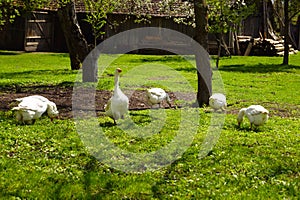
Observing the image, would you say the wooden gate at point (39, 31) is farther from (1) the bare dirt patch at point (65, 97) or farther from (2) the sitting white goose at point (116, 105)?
(2) the sitting white goose at point (116, 105)

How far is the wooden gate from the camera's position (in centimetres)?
3400

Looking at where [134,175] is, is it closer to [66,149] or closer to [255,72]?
[66,149]

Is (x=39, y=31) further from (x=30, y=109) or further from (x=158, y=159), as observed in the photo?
(x=158, y=159)

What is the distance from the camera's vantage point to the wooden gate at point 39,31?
34.0 metres

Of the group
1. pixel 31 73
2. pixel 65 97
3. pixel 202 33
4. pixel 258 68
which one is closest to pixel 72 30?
pixel 31 73

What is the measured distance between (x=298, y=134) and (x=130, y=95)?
617cm

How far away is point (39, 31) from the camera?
35000 millimetres

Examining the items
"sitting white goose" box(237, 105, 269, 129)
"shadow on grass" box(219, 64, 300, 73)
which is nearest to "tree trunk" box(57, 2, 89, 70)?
"shadow on grass" box(219, 64, 300, 73)

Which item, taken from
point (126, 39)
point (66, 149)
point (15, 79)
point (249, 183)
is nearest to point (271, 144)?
point (249, 183)

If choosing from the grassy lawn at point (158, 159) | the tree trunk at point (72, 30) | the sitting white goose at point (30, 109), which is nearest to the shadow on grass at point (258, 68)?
the tree trunk at point (72, 30)

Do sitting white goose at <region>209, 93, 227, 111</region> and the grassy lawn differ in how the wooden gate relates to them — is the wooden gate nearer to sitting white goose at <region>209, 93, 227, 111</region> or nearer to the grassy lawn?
the grassy lawn

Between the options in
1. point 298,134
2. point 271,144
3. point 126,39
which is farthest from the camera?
point 126,39

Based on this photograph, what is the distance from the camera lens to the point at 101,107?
1234 cm

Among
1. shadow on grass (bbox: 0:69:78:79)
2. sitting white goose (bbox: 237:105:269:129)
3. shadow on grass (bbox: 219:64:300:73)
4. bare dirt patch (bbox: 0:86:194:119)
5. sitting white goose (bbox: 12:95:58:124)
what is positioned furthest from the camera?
shadow on grass (bbox: 219:64:300:73)
